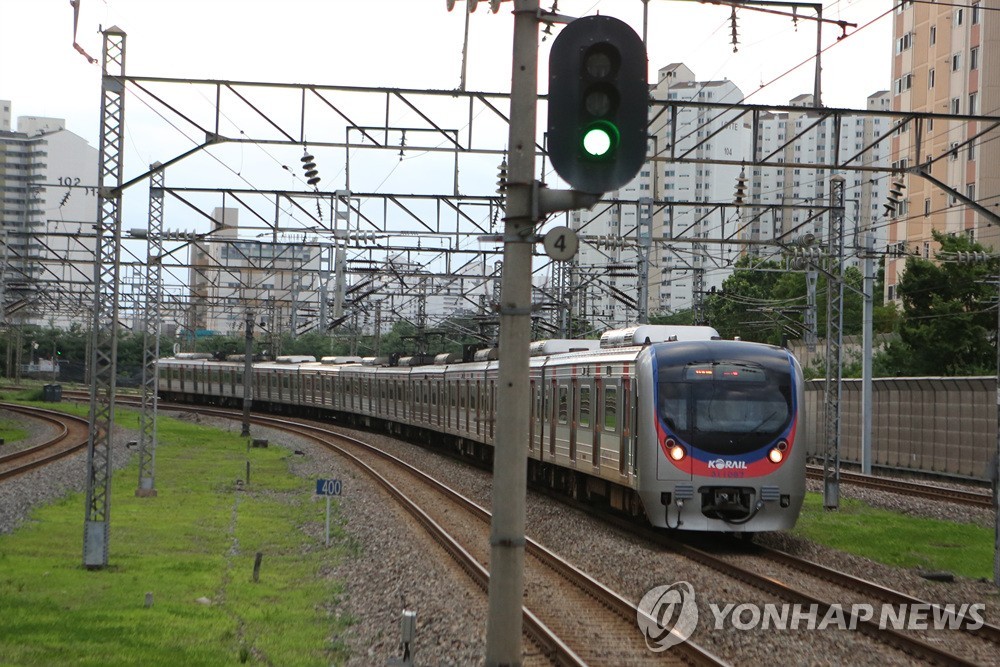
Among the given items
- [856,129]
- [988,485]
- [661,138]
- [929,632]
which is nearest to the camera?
[929,632]

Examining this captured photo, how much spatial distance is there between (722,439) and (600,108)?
10.9 metres

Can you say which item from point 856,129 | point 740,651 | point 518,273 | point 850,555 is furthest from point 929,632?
→ point 856,129

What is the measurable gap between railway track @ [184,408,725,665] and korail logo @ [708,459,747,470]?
8.07ft

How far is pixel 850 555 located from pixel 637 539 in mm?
2929

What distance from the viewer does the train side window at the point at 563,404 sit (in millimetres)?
22000

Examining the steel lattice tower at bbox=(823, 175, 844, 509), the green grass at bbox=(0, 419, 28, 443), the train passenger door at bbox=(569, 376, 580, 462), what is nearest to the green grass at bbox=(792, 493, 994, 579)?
the steel lattice tower at bbox=(823, 175, 844, 509)

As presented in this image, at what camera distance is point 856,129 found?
15100cm

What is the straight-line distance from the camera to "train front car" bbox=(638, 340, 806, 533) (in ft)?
53.2

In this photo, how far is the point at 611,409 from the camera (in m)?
18.6

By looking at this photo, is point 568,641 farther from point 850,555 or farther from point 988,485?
point 988,485

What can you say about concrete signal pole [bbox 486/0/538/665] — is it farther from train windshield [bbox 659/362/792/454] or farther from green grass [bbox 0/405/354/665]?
train windshield [bbox 659/362/792/454]

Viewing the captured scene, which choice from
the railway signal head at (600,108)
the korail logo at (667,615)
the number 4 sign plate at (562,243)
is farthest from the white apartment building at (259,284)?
the railway signal head at (600,108)

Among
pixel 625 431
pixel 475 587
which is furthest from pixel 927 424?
pixel 475 587

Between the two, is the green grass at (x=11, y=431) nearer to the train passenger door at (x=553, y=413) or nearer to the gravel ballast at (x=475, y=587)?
the gravel ballast at (x=475, y=587)
